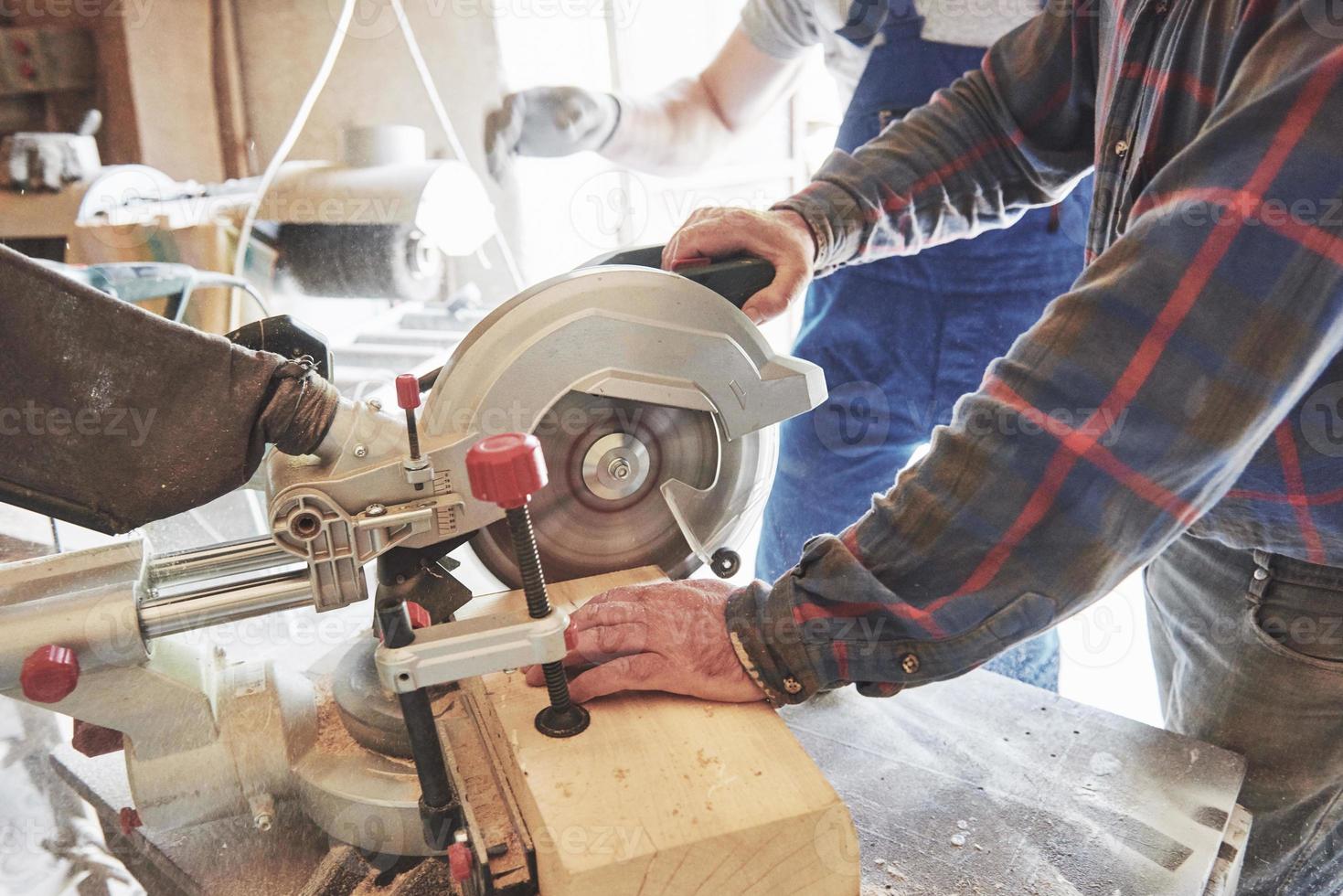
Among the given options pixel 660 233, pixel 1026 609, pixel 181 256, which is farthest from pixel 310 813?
pixel 660 233

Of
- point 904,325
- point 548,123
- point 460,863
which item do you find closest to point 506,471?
point 460,863

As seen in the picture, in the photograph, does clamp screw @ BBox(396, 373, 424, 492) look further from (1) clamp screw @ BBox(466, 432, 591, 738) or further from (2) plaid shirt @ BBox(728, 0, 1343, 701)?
(2) plaid shirt @ BBox(728, 0, 1343, 701)

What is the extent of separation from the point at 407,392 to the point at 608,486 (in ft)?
0.94

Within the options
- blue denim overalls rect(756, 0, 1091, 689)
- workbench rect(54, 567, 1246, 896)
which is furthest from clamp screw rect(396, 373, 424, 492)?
blue denim overalls rect(756, 0, 1091, 689)

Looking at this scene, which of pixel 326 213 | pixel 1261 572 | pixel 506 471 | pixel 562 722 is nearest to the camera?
pixel 506 471

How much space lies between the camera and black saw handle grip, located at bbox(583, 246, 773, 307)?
1.10 meters

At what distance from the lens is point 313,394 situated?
0.83 m

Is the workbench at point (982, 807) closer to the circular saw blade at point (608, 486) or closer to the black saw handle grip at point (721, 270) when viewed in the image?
the circular saw blade at point (608, 486)

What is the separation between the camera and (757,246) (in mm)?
1229

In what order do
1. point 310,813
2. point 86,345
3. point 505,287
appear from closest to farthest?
point 86,345
point 310,813
point 505,287

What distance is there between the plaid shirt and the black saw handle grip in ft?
1.24

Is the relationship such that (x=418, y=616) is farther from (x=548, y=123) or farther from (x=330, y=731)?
(x=548, y=123)

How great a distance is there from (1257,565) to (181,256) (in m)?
1.94

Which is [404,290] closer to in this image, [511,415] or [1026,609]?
[511,415]
